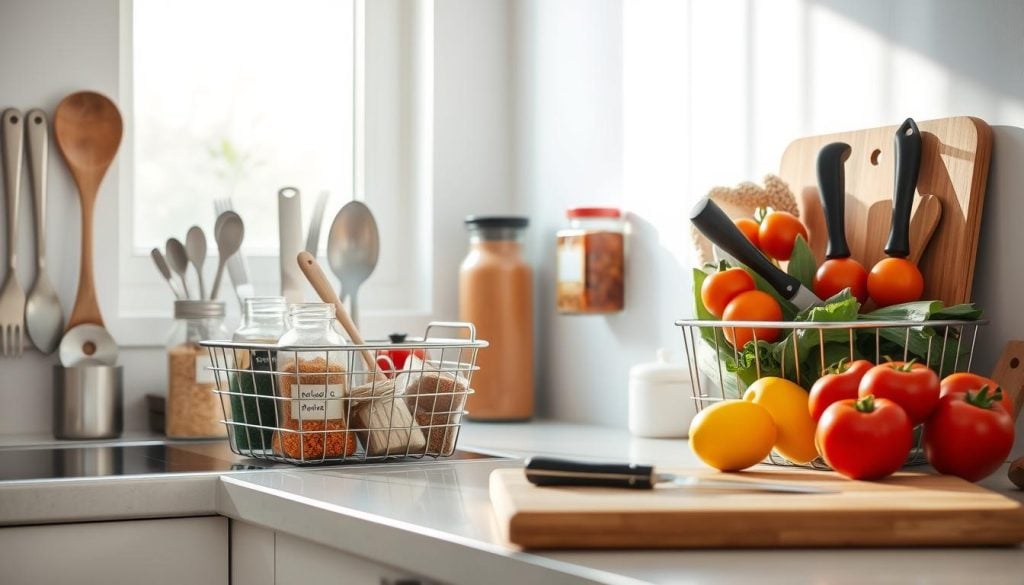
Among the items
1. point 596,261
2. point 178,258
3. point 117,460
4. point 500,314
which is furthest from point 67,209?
point 596,261

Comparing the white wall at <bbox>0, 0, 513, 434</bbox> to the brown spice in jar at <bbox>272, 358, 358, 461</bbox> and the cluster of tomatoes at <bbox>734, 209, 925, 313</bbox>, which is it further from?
the cluster of tomatoes at <bbox>734, 209, 925, 313</bbox>

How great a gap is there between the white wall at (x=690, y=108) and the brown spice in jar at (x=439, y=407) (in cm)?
46

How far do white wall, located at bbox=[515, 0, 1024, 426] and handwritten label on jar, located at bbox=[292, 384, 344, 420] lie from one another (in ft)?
1.95

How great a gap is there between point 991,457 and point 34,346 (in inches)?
50.9

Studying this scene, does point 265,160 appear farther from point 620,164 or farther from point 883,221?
point 883,221

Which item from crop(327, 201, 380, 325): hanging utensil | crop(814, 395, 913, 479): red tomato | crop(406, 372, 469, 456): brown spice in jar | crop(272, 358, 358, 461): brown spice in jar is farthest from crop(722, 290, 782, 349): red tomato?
crop(327, 201, 380, 325): hanging utensil

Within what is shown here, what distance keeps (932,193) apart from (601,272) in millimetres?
631

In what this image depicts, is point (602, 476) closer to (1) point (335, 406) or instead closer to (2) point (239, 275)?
(1) point (335, 406)

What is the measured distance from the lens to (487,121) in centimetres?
211

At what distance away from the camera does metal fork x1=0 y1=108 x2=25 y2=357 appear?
66.5 inches

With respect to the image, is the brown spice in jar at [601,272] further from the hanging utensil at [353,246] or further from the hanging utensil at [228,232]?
the hanging utensil at [228,232]

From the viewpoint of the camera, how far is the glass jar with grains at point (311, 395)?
128 cm

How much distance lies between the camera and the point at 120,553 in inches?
47.9

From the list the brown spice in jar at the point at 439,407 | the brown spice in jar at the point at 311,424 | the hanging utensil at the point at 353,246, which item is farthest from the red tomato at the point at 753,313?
the hanging utensil at the point at 353,246
